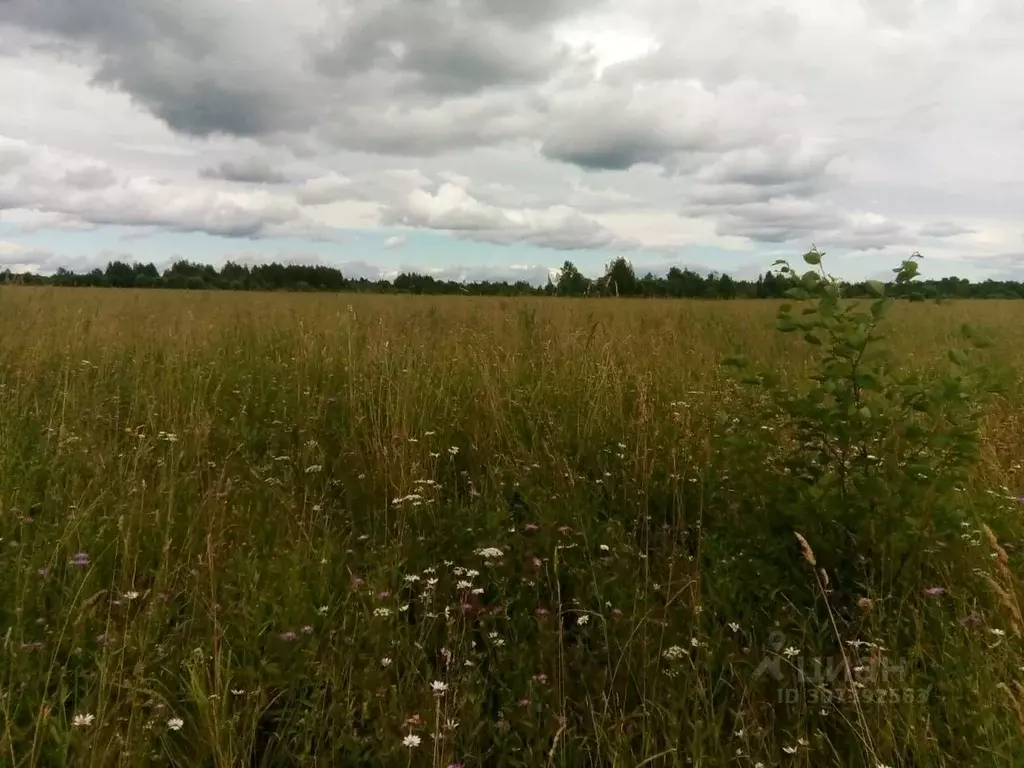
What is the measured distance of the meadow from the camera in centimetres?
162

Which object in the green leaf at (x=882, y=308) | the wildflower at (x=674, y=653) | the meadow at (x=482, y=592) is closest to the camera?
the meadow at (x=482, y=592)

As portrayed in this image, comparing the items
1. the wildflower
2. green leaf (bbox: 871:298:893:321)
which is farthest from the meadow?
green leaf (bbox: 871:298:893:321)

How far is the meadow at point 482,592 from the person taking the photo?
162 cm

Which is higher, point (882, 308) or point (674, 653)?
point (882, 308)

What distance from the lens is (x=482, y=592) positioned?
7.10 feet

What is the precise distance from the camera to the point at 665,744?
168cm

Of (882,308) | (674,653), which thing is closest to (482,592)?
(674,653)

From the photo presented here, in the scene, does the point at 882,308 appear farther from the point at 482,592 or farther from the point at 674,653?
the point at 482,592

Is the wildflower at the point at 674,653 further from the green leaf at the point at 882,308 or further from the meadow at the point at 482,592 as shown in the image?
the green leaf at the point at 882,308

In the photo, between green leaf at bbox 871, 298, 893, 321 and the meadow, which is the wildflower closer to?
the meadow

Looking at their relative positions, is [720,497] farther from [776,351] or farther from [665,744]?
[776,351]

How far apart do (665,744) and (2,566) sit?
226cm

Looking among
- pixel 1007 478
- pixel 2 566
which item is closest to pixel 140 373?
pixel 2 566

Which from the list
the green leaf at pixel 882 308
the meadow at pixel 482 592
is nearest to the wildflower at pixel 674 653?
the meadow at pixel 482 592
